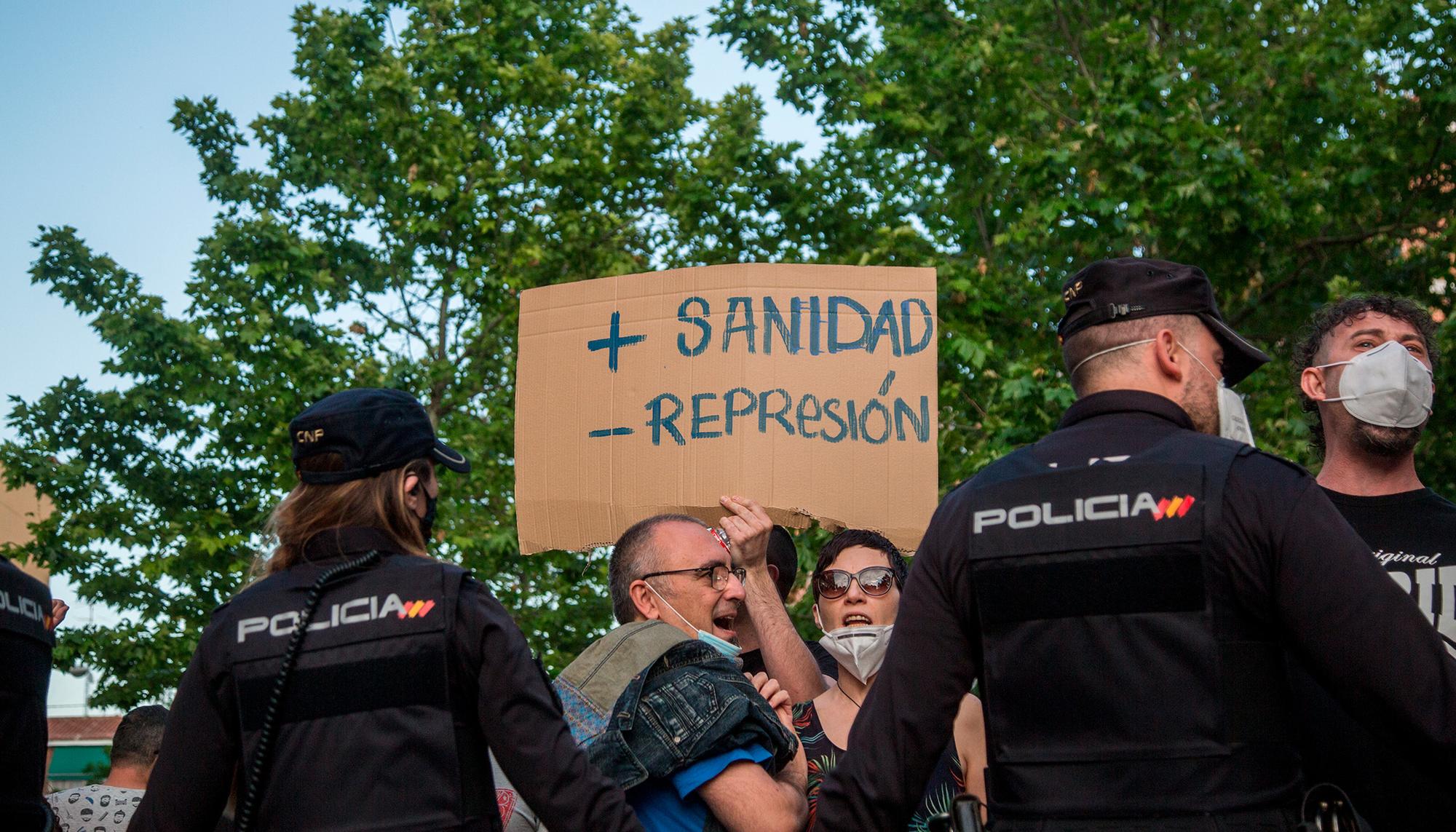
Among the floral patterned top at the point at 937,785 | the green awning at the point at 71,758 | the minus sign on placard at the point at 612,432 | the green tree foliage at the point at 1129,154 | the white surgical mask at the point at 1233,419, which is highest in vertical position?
the green tree foliage at the point at 1129,154

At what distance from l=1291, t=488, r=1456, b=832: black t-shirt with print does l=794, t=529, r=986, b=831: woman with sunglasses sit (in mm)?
913

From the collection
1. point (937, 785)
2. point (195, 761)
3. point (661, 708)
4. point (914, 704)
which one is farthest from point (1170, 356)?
point (195, 761)

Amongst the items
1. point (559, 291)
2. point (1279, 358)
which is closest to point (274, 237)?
point (1279, 358)

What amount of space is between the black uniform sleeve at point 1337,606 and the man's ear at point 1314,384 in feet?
5.19

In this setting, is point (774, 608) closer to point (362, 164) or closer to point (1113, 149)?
point (1113, 149)

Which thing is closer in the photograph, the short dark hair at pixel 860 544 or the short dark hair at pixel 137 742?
the short dark hair at pixel 860 544

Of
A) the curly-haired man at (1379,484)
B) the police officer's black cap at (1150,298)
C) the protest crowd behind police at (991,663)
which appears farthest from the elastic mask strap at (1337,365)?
the police officer's black cap at (1150,298)

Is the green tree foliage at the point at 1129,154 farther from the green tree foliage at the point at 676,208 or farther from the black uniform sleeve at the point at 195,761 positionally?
the black uniform sleeve at the point at 195,761

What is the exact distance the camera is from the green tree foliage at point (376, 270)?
1577 cm

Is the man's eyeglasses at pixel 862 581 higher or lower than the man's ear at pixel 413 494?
lower

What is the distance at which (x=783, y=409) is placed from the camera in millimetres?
4594

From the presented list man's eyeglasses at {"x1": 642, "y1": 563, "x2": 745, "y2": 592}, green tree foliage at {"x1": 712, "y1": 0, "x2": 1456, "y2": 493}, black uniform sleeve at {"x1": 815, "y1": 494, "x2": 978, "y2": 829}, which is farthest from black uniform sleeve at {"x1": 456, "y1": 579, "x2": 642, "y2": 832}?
green tree foliage at {"x1": 712, "y1": 0, "x2": 1456, "y2": 493}

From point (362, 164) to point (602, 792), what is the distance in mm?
16674

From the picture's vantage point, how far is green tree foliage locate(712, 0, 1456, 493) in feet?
39.3
